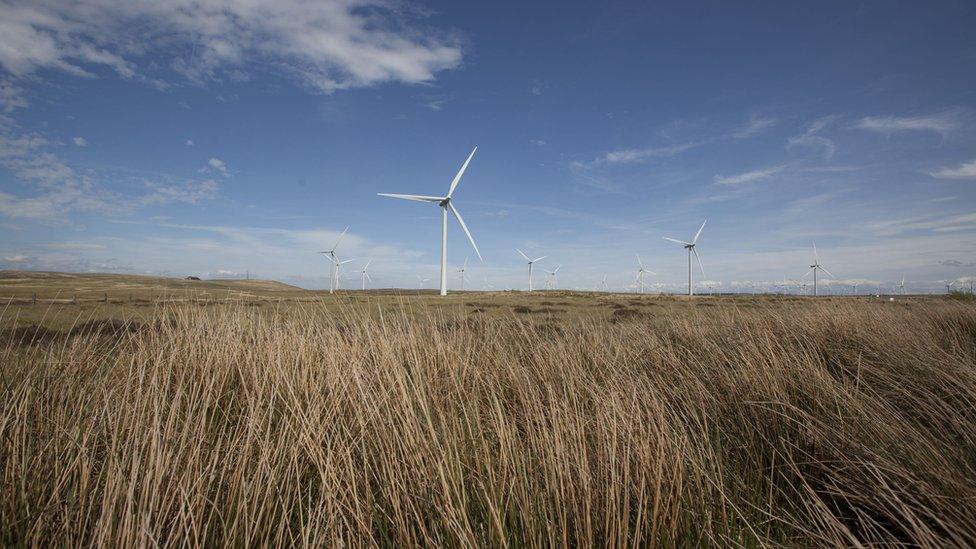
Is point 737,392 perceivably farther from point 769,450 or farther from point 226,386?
point 226,386

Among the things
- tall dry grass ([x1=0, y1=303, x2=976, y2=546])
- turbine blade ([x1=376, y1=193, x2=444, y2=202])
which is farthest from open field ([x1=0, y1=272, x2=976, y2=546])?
turbine blade ([x1=376, y1=193, x2=444, y2=202])

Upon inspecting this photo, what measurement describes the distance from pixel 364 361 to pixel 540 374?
8.75 feet

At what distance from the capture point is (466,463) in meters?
3.91

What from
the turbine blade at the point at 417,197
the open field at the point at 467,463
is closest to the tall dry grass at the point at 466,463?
the open field at the point at 467,463

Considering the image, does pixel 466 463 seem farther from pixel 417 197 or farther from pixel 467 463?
pixel 417 197

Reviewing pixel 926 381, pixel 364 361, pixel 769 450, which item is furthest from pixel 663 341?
pixel 364 361

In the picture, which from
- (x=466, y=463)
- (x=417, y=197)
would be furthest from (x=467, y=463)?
(x=417, y=197)

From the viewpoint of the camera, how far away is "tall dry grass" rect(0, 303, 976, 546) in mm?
2904

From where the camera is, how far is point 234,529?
2.75 metres

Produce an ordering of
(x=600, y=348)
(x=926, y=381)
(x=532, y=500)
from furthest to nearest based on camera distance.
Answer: (x=600, y=348), (x=926, y=381), (x=532, y=500)

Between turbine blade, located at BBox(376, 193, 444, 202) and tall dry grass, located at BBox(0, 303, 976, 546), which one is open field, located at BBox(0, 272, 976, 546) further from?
turbine blade, located at BBox(376, 193, 444, 202)

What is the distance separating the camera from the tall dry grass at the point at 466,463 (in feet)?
9.53

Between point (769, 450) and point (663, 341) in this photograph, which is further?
point (663, 341)

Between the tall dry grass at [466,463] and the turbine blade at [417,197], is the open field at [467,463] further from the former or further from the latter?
the turbine blade at [417,197]
